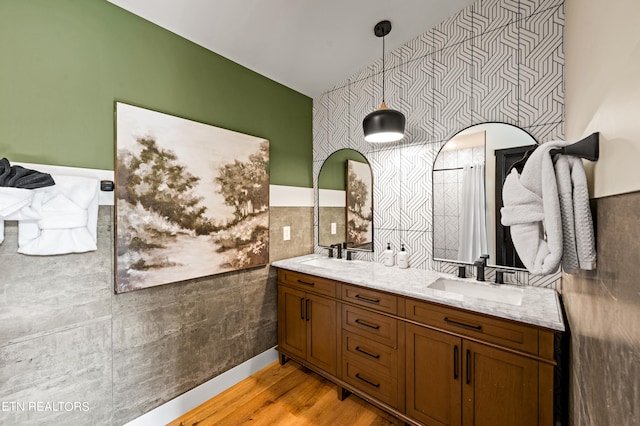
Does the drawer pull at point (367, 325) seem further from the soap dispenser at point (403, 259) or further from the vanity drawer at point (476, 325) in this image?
the soap dispenser at point (403, 259)

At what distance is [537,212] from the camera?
32.9 inches

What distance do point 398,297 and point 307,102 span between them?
2149mm

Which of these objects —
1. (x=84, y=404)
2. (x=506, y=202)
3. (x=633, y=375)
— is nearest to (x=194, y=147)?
(x=84, y=404)

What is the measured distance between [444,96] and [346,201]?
119cm

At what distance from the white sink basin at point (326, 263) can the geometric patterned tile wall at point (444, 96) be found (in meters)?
0.22

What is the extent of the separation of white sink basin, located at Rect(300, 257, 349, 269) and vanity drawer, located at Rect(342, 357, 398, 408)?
734 mm

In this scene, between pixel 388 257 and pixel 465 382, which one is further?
pixel 388 257

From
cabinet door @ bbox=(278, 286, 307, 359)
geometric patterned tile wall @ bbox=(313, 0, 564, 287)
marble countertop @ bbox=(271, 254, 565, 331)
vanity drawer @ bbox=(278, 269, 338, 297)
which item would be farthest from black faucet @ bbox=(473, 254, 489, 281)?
cabinet door @ bbox=(278, 286, 307, 359)

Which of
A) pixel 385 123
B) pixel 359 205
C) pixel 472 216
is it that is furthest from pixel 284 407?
pixel 385 123

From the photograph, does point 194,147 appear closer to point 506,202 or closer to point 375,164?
point 375,164

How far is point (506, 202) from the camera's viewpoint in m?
0.94

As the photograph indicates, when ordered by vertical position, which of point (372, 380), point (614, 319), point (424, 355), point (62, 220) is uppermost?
point (62, 220)

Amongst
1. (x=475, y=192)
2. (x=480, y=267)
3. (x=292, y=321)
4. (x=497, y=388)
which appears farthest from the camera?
(x=292, y=321)

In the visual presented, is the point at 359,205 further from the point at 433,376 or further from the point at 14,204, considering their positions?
the point at 14,204
